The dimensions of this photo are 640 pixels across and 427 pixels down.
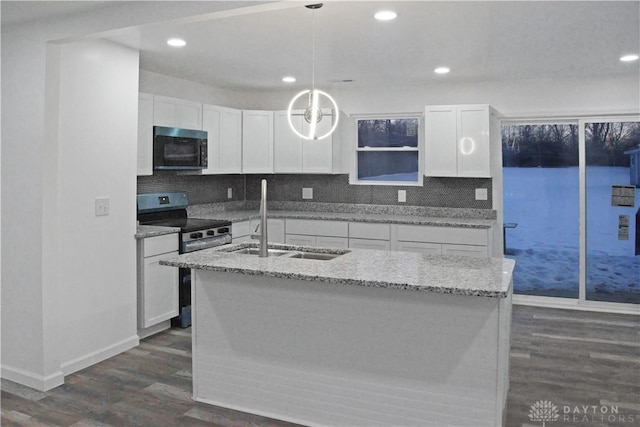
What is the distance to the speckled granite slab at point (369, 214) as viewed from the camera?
5.35m

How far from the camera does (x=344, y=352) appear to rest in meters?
2.88

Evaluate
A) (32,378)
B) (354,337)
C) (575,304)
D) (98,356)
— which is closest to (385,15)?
(354,337)

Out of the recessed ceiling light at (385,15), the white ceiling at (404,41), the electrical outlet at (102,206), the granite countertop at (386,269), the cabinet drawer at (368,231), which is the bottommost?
the granite countertop at (386,269)

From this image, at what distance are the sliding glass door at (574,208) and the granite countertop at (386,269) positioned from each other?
2.87 meters

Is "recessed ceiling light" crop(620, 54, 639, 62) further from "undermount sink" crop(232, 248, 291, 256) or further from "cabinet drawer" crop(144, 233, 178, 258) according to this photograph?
"cabinet drawer" crop(144, 233, 178, 258)

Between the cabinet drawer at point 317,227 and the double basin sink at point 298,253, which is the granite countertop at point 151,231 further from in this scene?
the cabinet drawer at point 317,227

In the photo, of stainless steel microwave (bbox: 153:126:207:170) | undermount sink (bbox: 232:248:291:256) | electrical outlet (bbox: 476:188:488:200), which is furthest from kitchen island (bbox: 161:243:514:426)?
electrical outlet (bbox: 476:188:488:200)

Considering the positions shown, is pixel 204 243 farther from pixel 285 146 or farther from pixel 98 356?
pixel 285 146

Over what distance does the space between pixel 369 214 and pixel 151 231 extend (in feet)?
8.27

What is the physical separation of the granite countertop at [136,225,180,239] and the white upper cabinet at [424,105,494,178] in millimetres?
2635

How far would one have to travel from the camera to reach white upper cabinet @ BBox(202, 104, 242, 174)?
5.48 metres

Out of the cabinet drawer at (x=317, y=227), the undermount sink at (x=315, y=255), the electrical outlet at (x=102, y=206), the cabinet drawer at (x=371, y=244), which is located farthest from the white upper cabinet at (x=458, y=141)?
the electrical outlet at (x=102, y=206)

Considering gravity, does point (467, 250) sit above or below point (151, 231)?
below

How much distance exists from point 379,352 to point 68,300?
2178 mm
